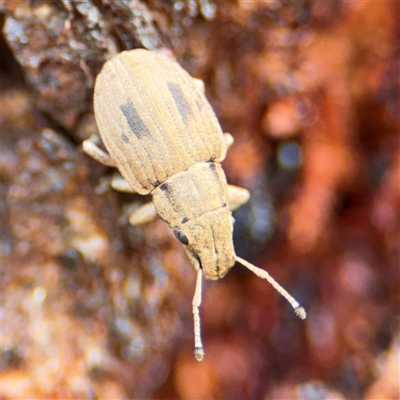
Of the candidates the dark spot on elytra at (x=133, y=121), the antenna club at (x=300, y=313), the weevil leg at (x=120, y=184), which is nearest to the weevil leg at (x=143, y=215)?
the weevil leg at (x=120, y=184)

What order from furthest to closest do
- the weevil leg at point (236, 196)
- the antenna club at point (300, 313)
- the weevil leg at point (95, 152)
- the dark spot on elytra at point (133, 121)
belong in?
the weevil leg at point (236, 196)
the antenna club at point (300, 313)
the weevil leg at point (95, 152)
the dark spot on elytra at point (133, 121)

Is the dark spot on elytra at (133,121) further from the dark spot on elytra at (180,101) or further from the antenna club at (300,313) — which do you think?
the antenna club at (300,313)

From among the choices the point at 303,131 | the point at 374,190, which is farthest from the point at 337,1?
the point at 374,190

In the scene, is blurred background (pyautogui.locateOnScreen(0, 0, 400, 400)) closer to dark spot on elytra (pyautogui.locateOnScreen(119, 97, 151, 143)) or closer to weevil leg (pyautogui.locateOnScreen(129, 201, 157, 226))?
weevil leg (pyautogui.locateOnScreen(129, 201, 157, 226))

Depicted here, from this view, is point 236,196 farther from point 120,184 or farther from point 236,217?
point 120,184

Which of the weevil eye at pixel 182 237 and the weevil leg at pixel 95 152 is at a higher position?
the weevil leg at pixel 95 152

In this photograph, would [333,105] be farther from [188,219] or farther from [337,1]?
[188,219]

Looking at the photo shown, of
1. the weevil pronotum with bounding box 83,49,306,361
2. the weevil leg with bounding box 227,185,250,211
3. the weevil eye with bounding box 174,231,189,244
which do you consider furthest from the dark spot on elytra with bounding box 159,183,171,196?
the weevil leg with bounding box 227,185,250,211
